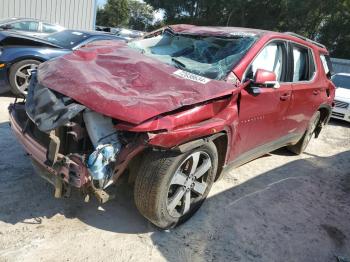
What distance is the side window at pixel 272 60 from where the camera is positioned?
3.78m

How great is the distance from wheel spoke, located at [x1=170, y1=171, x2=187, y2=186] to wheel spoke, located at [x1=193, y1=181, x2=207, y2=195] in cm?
21

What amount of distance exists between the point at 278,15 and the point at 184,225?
113 ft

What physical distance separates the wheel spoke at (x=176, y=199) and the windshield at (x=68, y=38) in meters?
4.91

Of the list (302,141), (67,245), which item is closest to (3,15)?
(302,141)

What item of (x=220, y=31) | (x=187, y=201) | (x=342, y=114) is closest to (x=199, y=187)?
(x=187, y=201)

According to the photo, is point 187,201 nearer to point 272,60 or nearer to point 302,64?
point 272,60

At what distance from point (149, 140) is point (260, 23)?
115 feet

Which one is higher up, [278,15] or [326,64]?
[278,15]

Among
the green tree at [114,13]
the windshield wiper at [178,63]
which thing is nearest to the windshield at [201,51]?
the windshield wiper at [178,63]

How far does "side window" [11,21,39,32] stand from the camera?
11.2 m

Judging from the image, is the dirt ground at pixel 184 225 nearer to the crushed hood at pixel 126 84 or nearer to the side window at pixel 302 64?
the crushed hood at pixel 126 84

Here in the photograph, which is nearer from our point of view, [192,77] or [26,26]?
[192,77]

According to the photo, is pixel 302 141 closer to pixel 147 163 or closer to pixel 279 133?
pixel 279 133

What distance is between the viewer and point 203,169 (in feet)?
11.0
